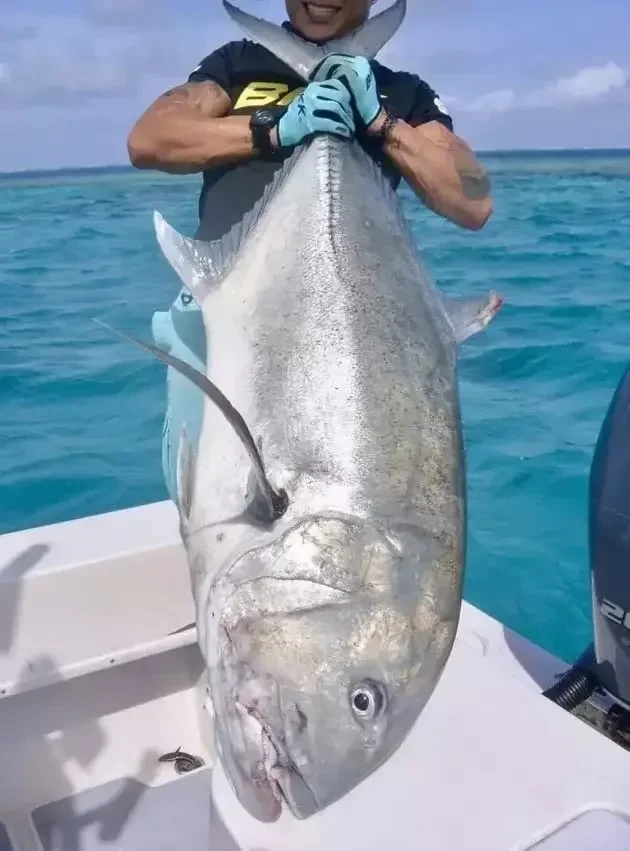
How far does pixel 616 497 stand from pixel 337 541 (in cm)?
118

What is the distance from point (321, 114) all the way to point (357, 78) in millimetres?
151

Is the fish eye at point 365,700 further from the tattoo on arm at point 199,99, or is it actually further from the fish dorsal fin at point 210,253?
the tattoo on arm at point 199,99

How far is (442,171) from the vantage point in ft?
6.64

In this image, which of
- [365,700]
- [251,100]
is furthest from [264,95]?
[365,700]

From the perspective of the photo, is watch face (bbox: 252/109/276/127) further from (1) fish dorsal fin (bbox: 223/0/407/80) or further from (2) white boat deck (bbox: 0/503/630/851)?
(2) white boat deck (bbox: 0/503/630/851)

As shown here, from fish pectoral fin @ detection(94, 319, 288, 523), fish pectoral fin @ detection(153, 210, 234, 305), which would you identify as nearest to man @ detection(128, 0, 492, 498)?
fish pectoral fin @ detection(153, 210, 234, 305)

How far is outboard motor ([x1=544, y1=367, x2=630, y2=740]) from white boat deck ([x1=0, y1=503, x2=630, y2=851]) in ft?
0.65

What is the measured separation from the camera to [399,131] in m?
1.97

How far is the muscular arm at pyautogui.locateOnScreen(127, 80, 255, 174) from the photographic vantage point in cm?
197

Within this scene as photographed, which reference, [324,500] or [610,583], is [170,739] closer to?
[610,583]

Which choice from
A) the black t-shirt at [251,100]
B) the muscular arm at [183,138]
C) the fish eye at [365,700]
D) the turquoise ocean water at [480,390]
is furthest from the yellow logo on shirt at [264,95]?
the turquoise ocean water at [480,390]

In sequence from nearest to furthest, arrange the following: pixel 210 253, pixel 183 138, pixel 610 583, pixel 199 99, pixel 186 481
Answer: pixel 186 481, pixel 210 253, pixel 183 138, pixel 199 99, pixel 610 583

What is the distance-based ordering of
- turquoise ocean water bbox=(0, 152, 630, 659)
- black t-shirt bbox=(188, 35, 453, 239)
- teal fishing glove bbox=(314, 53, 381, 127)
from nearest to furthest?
teal fishing glove bbox=(314, 53, 381, 127) < black t-shirt bbox=(188, 35, 453, 239) < turquoise ocean water bbox=(0, 152, 630, 659)

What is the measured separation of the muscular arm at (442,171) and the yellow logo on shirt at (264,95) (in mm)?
346
